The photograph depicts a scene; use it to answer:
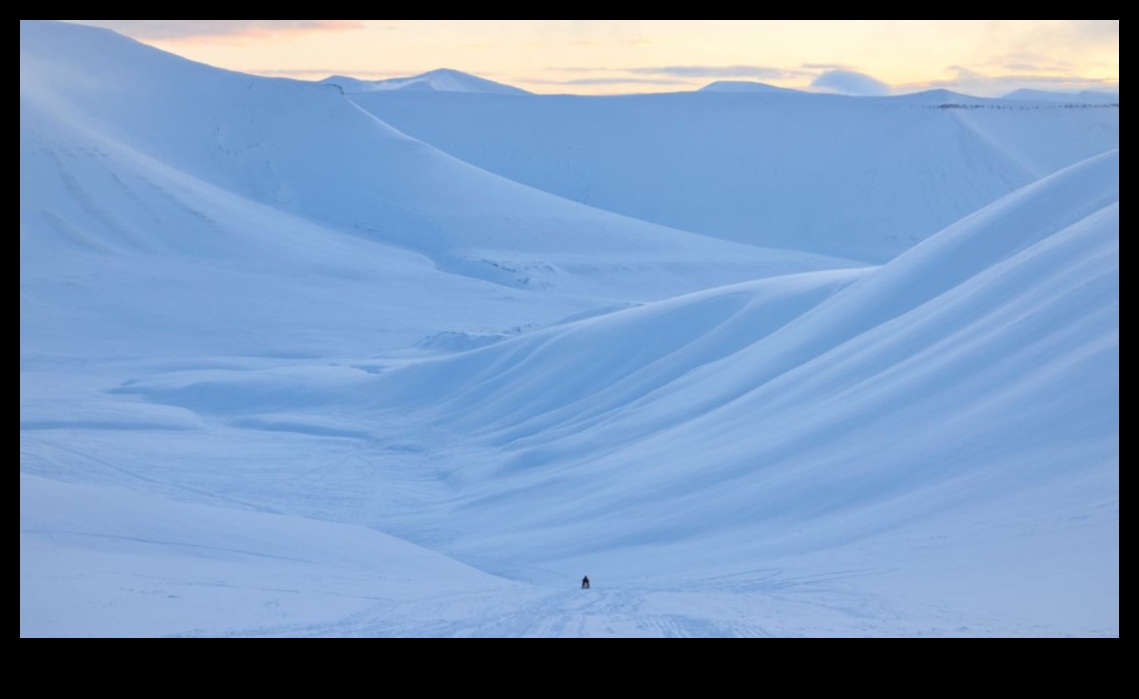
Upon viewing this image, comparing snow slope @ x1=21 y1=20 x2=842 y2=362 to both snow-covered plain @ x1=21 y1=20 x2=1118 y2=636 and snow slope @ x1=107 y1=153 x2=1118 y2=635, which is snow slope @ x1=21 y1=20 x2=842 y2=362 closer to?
snow-covered plain @ x1=21 y1=20 x2=1118 y2=636

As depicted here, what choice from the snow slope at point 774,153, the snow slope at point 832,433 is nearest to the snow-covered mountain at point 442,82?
the snow slope at point 774,153

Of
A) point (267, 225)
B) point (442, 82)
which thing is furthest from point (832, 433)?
point (442, 82)

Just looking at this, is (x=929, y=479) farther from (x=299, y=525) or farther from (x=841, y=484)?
(x=299, y=525)

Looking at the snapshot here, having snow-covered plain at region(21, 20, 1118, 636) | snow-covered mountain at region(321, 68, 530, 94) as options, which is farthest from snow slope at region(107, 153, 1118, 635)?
snow-covered mountain at region(321, 68, 530, 94)

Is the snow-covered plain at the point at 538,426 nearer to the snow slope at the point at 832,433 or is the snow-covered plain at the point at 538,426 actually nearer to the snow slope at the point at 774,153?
the snow slope at the point at 832,433

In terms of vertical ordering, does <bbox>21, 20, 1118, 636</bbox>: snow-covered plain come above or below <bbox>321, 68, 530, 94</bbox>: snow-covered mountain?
below

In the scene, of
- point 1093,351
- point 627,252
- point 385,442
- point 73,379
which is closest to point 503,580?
point 1093,351

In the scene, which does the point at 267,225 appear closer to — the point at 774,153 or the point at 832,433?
the point at 832,433
